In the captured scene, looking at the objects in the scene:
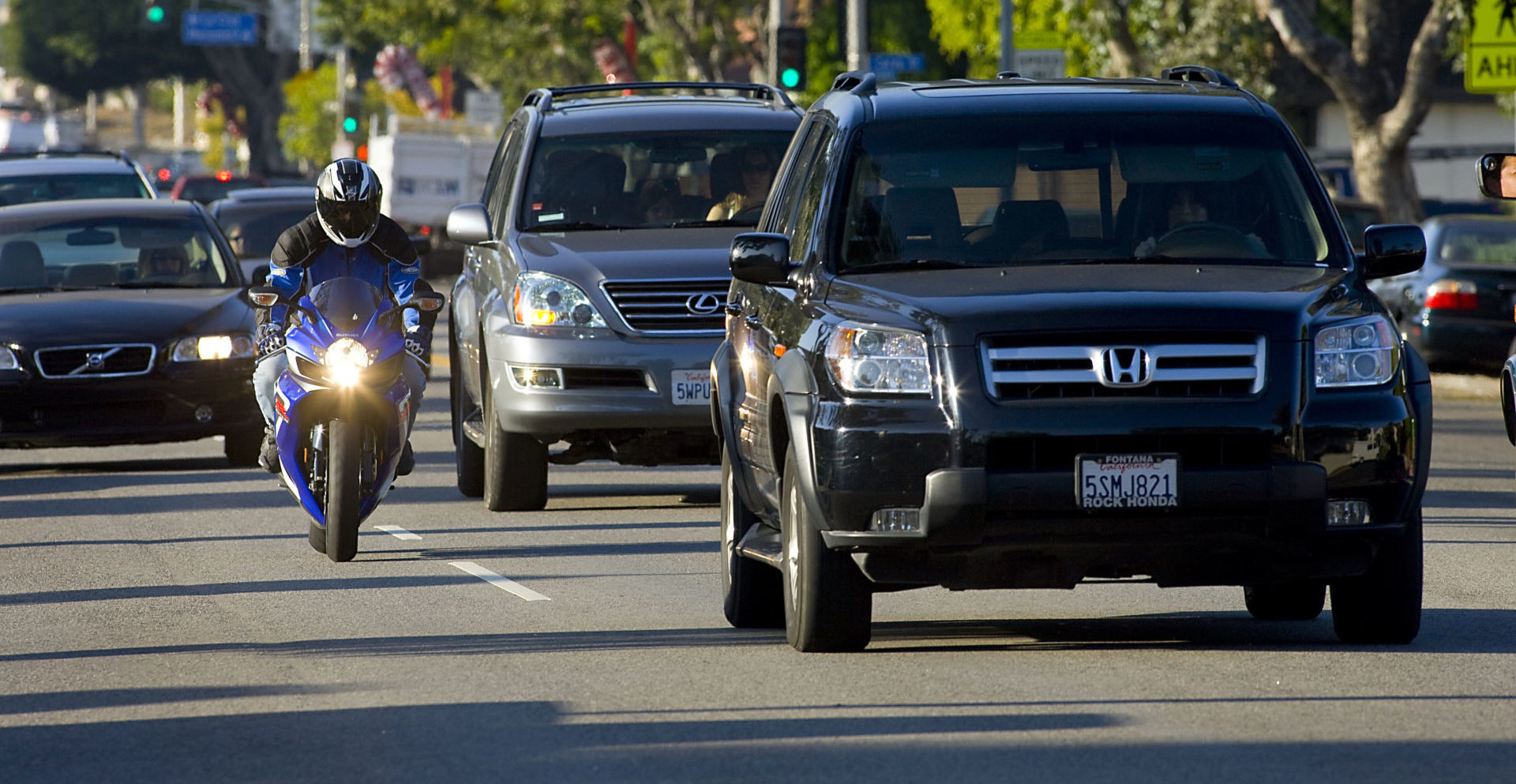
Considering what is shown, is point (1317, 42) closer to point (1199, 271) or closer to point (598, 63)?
point (1199, 271)

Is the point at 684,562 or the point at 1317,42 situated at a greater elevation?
the point at 1317,42

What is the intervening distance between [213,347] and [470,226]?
10.2 feet

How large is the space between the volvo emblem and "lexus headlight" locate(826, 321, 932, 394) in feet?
1.68

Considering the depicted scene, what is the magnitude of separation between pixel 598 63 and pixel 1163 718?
5014 cm

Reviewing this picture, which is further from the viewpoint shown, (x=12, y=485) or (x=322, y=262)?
(x=12, y=485)

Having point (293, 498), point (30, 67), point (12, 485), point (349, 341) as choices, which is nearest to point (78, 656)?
point (349, 341)

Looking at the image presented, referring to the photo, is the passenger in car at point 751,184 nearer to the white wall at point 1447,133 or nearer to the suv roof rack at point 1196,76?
the suv roof rack at point 1196,76

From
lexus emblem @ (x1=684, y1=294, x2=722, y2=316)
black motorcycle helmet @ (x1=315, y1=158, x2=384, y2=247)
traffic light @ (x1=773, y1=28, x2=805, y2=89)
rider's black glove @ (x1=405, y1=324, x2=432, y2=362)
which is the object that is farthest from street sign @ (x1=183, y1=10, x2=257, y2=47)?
black motorcycle helmet @ (x1=315, y1=158, x2=384, y2=247)

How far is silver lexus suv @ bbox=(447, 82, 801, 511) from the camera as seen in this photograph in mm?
13094

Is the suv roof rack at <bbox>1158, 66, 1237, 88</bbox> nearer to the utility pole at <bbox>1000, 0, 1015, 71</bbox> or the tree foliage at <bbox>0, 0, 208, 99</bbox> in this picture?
the utility pole at <bbox>1000, 0, 1015, 71</bbox>

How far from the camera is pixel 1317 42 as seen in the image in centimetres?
2894

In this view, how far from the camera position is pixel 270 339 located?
11758 millimetres

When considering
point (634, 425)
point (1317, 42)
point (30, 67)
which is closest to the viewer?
point (634, 425)

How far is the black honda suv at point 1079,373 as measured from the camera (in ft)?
25.5
